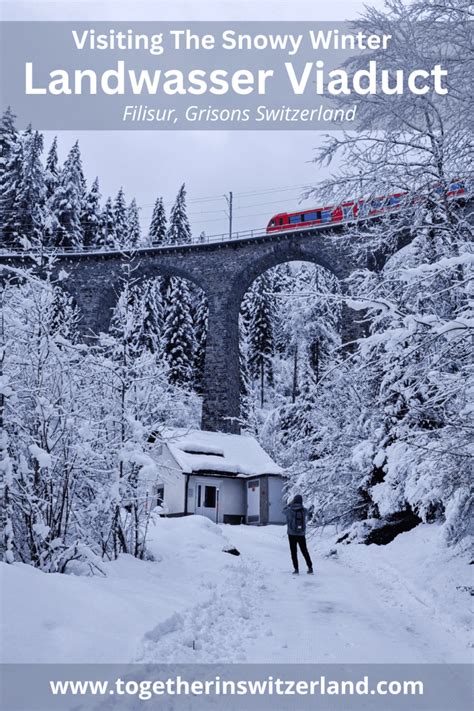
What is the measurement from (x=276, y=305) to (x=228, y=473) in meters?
36.2

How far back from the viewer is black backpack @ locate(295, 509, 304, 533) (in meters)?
10.9

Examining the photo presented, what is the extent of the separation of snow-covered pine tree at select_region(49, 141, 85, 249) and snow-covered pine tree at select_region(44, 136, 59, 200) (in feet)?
2.53

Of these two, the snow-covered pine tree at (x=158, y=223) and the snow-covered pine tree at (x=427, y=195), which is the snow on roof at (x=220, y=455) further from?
the snow-covered pine tree at (x=158, y=223)

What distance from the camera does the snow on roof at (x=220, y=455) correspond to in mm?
27656

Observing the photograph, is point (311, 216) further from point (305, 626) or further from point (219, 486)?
point (305, 626)

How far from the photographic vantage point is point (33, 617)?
4.41 m

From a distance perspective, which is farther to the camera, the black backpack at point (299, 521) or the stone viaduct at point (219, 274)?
the stone viaduct at point (219, 274)

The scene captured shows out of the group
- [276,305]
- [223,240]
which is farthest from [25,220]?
[276,305]

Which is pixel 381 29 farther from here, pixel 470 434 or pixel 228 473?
pixel 228 473

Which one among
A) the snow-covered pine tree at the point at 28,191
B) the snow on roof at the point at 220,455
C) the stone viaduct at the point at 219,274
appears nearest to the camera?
the snow on roof at the point at 220,455

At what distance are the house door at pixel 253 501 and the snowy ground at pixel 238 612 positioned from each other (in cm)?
1776

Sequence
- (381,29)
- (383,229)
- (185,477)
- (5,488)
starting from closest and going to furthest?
(5,488) < (381,29) < (383,229) < (185,477)
